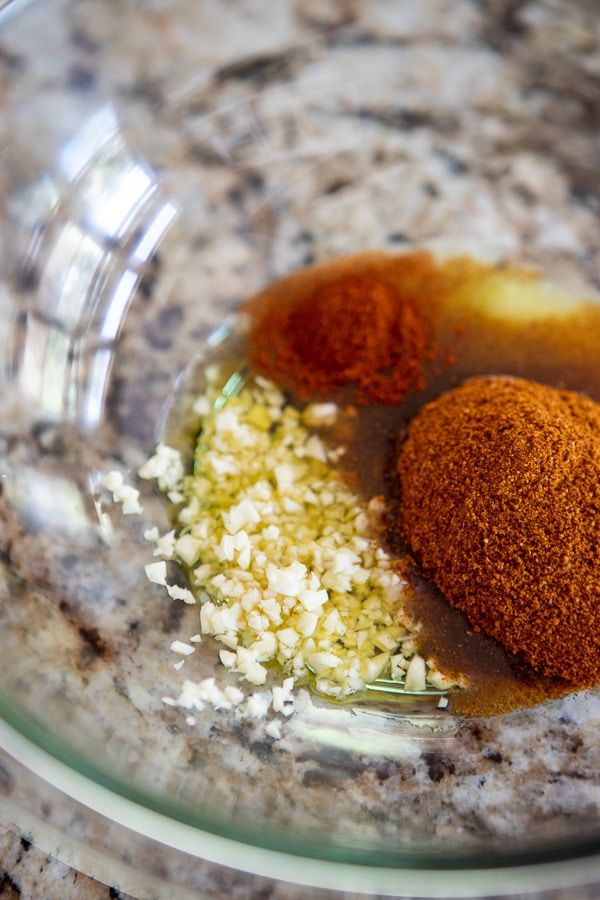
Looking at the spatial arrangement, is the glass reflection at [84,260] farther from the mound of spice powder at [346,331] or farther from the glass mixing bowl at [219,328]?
the mound of spice powder at [346,331]

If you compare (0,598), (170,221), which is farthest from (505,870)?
(170,221)

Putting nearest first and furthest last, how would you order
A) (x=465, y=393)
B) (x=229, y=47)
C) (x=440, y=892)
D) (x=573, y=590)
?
1. (x=440, y=892)
2. (x=573, y=590)
3. (x=465, y=393)
4. (x=229, y=47)

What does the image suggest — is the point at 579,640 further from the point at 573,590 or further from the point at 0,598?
the point at 0,598

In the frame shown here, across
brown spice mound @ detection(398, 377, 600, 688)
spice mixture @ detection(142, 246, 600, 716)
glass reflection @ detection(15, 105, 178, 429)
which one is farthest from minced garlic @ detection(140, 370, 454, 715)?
glass reflection @ detection(15, 105, 178, 429)

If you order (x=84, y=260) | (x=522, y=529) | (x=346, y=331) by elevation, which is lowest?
(x=522, y=529)

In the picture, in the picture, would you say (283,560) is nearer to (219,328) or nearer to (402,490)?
(402,490)

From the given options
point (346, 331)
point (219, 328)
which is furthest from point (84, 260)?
point (346, 331)
